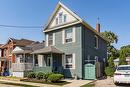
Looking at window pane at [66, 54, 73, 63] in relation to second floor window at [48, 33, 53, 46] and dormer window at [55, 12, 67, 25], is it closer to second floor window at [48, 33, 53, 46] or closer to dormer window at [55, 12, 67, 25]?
second floor window at [48, 33, 53, 46]

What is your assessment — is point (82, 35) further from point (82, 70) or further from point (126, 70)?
point (126, 70)

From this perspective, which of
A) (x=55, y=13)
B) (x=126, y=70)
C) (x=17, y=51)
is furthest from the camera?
(x=17, y=51)

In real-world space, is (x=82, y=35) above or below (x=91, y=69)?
above

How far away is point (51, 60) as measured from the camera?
29.3 m

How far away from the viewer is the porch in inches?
1154

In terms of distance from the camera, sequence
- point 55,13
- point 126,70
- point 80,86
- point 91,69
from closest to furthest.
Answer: point 126,70, point 80,86, point 91,69, point 55,13

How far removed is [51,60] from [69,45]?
9.26ft

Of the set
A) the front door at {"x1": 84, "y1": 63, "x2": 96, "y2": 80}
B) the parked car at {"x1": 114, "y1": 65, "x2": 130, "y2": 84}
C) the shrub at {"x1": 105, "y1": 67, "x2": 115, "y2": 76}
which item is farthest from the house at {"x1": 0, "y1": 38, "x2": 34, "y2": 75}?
the parked car at {"x1": 114, "y1": 65, "x2": 130, "y2": 84}

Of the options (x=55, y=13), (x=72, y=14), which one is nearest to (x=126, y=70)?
(x=72, y=14)

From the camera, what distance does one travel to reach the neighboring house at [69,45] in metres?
28.3

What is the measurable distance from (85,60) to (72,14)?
577 cm

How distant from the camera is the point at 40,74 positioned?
27.8 m

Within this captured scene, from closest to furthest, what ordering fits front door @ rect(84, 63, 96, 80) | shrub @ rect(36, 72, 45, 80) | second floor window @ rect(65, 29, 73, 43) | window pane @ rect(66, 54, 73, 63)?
front door @ rect(84, 63, 96, 80) → shrub @ rect(36, 72, 45, 80) → window pane @ rect(66, 54, 73, 63) → second floor window @ rect(65, 29, 73, 43)

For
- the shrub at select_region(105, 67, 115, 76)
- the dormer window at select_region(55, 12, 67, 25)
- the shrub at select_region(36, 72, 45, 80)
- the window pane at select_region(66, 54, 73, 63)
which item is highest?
the dormer window at select_region(55, 12, 67, 25)
